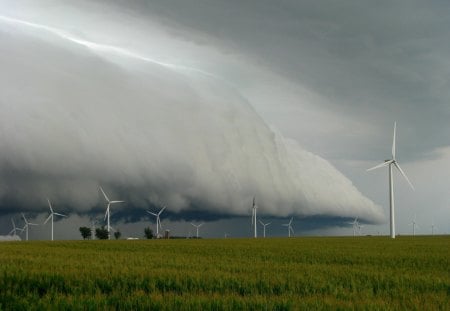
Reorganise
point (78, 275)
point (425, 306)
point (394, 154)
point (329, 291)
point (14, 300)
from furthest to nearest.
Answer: point (394, 154) → point (78, 275) → point (329, 291) → point (14, 300) → point (425, 306)

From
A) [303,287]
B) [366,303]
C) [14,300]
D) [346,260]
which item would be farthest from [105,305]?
[346,260]

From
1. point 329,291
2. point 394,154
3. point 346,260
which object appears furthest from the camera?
point 394,154

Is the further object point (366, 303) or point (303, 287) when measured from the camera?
point (303, 287)

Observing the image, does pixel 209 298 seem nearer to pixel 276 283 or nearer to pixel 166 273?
pixel 276 283

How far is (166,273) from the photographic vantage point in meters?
28.0

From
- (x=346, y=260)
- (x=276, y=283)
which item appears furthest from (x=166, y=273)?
(x=346, y=260)

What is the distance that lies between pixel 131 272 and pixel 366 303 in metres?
14.6

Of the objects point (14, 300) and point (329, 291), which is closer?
point (14, 300)

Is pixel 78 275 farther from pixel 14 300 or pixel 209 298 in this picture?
pixel 209 298

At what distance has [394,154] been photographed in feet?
488

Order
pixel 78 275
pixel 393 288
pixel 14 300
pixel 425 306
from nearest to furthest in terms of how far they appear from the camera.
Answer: pixel 425 306
pixel 14 300
pixel 393 288
pixel 78 275

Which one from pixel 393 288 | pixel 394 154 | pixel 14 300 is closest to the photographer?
pixel 14 300

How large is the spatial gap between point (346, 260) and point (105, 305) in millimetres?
33843

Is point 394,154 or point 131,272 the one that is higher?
point 394,154
